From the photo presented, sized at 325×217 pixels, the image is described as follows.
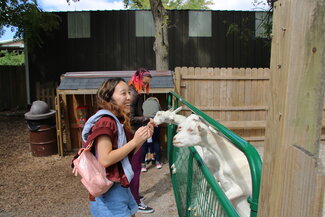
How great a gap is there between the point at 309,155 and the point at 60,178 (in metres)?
5.42

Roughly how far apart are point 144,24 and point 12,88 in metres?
7.70

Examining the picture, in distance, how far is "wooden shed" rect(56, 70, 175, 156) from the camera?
20.7 feet

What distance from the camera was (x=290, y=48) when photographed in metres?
0.80

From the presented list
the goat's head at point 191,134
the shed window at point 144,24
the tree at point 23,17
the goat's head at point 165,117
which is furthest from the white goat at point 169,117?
the shed window at point 144,24

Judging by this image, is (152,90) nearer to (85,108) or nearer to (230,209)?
(85,108)

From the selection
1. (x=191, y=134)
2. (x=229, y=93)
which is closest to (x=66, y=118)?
(x=229, y=93)

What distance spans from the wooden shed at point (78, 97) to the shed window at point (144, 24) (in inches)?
274

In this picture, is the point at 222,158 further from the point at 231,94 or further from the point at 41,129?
the point at 41,129

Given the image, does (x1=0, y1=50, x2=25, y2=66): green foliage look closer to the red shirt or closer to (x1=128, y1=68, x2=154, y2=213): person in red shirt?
(x1=128, y1=68, x2=154, y2=213): person in red shirt

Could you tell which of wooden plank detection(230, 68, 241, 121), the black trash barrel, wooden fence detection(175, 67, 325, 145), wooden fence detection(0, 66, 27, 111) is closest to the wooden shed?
the black trash barrel

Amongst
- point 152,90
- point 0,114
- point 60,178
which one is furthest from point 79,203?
point 0,114

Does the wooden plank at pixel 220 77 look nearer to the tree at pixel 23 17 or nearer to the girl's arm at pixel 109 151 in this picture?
the girl's arm at pixel 109 151

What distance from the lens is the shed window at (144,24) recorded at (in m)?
13.3

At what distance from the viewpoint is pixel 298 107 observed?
0.81 metres
